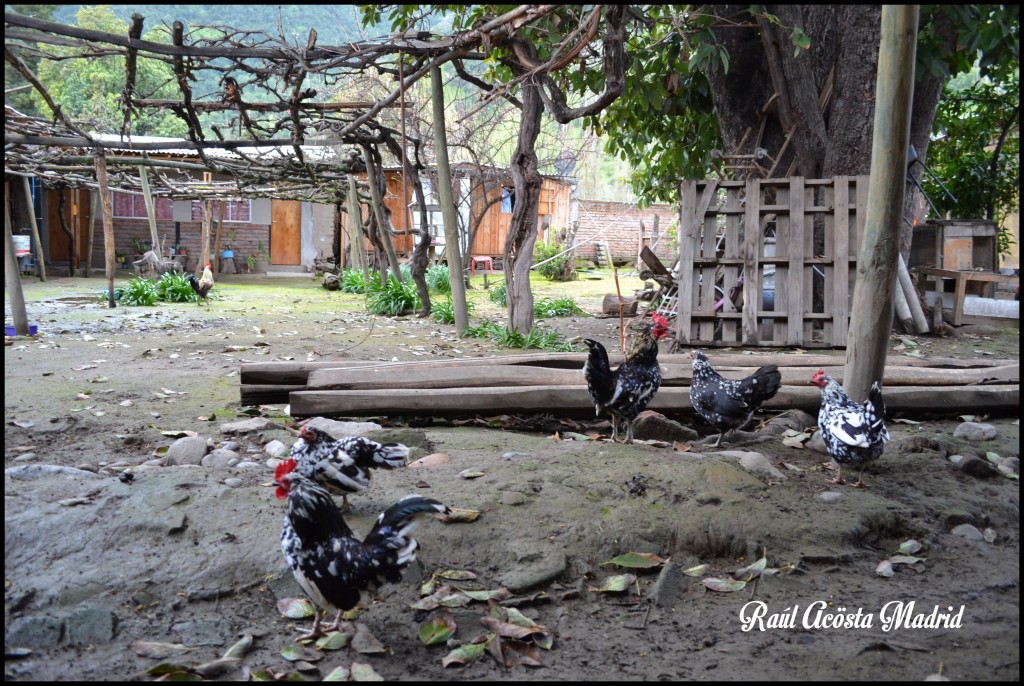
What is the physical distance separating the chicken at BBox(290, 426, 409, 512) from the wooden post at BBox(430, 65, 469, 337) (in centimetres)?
594

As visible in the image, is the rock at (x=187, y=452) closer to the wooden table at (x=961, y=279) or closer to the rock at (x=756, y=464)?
the rock at (x=756, y=464)

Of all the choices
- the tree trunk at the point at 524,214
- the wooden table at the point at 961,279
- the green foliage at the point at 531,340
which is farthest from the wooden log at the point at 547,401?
the wooden table at the point at 961,279

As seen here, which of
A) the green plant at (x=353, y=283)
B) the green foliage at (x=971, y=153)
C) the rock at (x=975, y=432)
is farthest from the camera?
the green plant at (x=353, y=283)

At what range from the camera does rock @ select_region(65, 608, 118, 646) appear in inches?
114

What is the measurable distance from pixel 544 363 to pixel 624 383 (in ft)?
3.92

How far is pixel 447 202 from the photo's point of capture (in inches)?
381

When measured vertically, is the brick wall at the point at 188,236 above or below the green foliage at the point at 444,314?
above

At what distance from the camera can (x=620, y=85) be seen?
7.48 m

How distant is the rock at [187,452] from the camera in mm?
4531

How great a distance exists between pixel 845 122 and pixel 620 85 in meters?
3.39

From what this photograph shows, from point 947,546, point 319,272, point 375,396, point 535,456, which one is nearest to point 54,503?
point 375,396

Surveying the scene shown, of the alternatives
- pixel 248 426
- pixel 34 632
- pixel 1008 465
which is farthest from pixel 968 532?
pixel 248 426

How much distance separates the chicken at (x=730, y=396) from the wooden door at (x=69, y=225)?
23.1 meters

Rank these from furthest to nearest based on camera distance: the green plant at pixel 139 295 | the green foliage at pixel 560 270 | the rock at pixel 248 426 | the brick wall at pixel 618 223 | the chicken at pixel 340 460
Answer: the brick wall at pixel 618 223, the green foliage at pixel 560 270, the green plant at pixel 139 295, the rock at pixel 248 426, the chicken at pixel 340 460
